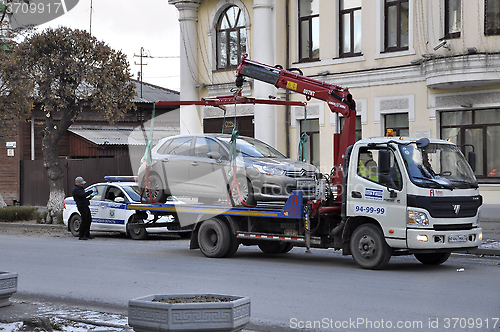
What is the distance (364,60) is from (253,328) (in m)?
16.4

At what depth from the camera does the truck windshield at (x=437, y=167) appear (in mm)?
11438

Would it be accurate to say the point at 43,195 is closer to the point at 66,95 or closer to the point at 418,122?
the point at 66,95

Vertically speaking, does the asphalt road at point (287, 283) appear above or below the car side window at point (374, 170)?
below

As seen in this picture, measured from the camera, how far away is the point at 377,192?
1170cm

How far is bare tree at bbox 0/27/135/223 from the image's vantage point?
22.1 m

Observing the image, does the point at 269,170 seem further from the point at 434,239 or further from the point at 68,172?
the point at 68,172

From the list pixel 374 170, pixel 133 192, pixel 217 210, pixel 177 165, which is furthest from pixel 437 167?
pixel 133 192

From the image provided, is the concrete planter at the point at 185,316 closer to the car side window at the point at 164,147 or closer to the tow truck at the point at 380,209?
the tow truck at the point at 380,209

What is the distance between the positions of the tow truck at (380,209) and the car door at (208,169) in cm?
47

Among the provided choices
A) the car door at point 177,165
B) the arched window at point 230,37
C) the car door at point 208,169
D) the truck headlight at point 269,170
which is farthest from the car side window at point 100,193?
the arched window at point 230,37

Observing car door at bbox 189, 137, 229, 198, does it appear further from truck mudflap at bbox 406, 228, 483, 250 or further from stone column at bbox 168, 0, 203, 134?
stone column at bbox 168, 0, 203, 134

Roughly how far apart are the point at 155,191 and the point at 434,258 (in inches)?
236

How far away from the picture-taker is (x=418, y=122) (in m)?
21.4

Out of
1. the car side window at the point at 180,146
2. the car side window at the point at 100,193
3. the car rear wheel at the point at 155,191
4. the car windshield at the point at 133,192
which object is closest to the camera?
the car side window at the point at 180,146
